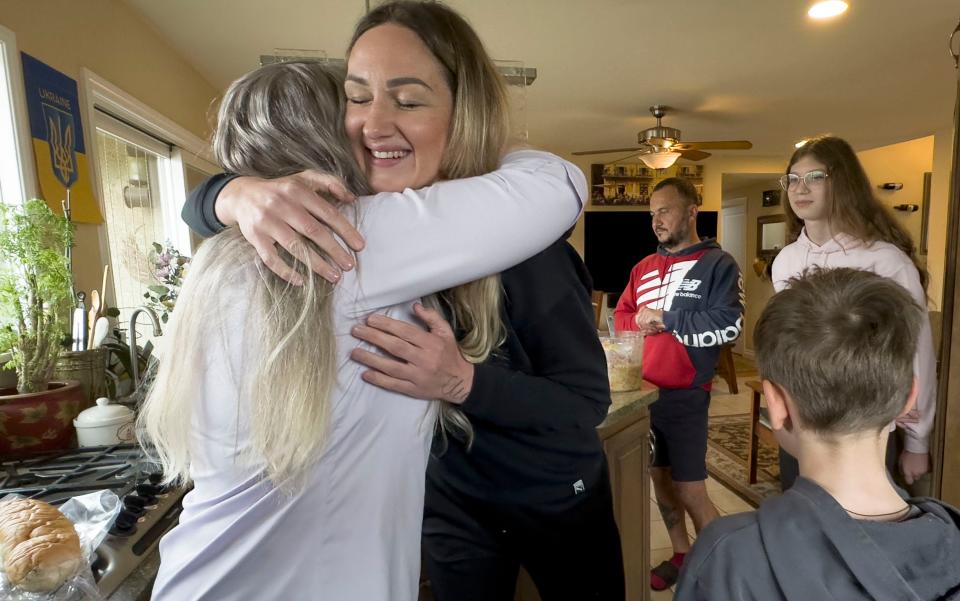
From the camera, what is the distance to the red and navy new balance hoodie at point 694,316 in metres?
2.25

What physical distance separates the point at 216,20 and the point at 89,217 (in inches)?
52.9

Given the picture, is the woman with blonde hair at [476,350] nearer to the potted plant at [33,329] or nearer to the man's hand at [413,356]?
the man's hand at [413,356]

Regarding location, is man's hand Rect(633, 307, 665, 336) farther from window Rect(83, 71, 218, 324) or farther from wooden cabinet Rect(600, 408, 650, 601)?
window Rect(83, 71, 218, 324)

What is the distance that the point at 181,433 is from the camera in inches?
25.4

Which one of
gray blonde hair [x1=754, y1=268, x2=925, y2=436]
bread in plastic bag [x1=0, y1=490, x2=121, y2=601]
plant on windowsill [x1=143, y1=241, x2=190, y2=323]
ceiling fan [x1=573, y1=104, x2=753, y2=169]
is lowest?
bread in plastic bag [x1=0, y1=490, x2=121, y2=601]

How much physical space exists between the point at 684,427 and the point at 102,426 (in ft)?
6.77

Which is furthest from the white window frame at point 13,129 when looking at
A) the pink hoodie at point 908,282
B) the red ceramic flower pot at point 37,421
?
the pink hoodie at point 908,282

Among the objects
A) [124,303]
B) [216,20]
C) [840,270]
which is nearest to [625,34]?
[216,20]

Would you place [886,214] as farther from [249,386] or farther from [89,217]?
[89,217]

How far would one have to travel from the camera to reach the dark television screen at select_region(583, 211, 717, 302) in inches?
253

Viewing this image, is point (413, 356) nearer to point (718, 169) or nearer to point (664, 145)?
point (664, 145)

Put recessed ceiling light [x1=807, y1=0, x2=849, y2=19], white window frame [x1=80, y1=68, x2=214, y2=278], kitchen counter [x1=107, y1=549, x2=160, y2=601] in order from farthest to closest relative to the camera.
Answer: recessed ceiling light [x1=807, y1=0, x2=849, y2=19] < white window frame [x1=80, y1=68, x2=214, y2=278] < kitchen counter [x1=107, y1=549, x2=160, y2=601]

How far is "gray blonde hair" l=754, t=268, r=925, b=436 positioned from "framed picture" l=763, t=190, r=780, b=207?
7.39 metres

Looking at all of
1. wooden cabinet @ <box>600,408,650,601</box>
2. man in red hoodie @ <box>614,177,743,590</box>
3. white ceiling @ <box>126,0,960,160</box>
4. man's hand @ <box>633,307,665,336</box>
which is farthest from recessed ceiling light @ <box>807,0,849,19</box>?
wooden cabinet @ <box>600,408,650,601</box>
